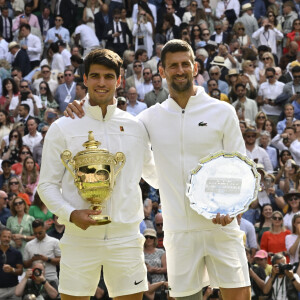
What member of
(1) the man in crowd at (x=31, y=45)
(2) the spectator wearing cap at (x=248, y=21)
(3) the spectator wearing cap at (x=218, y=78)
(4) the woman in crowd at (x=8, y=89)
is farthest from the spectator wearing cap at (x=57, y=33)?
(3) the spectator wearing cap at (x=218, y=78)

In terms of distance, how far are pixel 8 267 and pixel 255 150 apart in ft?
17.6

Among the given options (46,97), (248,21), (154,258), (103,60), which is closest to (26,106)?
(46,97)

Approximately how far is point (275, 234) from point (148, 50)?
9.39 m

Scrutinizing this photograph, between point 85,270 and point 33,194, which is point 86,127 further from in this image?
point 33,194

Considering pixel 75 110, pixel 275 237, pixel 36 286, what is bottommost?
pixel 36 286

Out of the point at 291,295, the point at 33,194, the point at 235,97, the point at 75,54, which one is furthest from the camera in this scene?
the point at 75,54

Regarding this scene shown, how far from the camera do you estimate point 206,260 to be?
7406 millimetres

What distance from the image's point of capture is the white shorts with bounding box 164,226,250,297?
23.9 feet

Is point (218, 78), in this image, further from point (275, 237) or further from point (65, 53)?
point (275, 237)

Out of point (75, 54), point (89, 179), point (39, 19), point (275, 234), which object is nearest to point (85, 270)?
point (89, 179)

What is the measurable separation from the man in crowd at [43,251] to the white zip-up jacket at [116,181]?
6.25 m

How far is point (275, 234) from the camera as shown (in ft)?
47.0

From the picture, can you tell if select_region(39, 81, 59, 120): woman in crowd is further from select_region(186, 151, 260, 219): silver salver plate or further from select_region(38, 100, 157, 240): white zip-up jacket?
select_region(186, 151, 260, 219): silver salver plate

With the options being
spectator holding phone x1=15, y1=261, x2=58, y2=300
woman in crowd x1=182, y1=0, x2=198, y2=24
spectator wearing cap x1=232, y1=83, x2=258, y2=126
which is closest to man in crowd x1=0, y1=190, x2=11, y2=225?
spectator holding phone x1=15, y1=261, x2=58, y2=300
